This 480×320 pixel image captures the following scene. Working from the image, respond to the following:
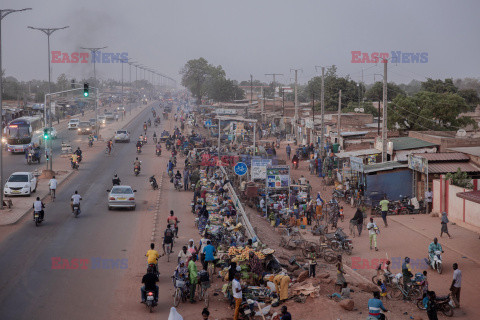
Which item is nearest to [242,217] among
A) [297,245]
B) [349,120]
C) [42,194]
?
[297,245]

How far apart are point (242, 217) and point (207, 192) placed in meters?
7.95

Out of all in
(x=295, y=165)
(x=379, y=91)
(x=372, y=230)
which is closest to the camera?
(x=372, y=230)

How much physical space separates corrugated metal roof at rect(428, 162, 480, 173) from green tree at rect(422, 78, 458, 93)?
165ft

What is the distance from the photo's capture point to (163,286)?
16766 millimetres

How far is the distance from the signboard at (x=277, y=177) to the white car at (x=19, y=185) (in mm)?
12709

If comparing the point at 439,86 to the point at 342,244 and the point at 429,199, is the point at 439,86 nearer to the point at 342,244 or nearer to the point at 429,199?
the point at 429,199

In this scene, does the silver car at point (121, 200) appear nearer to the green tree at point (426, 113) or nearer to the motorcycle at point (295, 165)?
the motorcycle at point (295, 165)

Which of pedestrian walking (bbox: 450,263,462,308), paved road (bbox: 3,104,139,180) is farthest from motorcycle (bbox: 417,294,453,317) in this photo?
paved road (bbox: 3,104,139,180)

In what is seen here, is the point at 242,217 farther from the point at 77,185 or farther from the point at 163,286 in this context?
the point at 77,185

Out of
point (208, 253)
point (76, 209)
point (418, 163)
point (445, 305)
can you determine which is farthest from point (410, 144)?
point (208, 253)

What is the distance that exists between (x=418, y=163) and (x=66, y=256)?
17.9 meters

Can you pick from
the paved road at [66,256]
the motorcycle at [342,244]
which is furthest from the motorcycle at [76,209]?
the motorcycle at [342,244]

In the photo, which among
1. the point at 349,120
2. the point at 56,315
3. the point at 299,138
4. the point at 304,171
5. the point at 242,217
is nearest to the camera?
the point at 56,315

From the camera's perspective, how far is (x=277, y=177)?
94.7 feet
